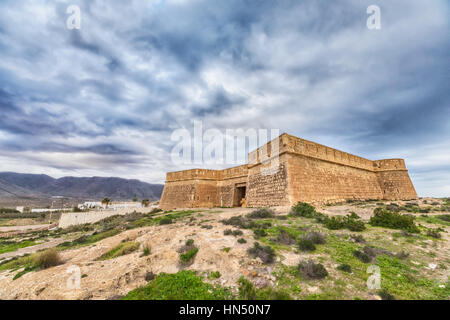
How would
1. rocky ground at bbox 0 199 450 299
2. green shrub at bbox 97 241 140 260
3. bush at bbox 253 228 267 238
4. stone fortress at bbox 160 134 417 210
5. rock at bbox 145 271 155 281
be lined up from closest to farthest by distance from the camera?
1. rocky ground at bbox 0 199 450 299
2. rock at bbox 145 271 155 281
3. bush at bbox 253 228 267 238
4. green shrub at bbox 97 241 140 260
5. stone fortress at bbox 160 134 417 210

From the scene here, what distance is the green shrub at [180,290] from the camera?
4.24 meters

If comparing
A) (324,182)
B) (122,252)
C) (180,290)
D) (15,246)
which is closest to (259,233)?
(180,290)

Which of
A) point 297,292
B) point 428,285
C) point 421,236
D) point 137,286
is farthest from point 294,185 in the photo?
point 137,286


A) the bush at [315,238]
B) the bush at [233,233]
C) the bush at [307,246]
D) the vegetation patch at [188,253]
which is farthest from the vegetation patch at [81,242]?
the bush at [315,238]

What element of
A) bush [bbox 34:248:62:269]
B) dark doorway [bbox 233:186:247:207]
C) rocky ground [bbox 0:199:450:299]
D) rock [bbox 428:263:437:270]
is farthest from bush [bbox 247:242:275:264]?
dark doorway [bbox 233:186:247:207]

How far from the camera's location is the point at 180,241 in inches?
293

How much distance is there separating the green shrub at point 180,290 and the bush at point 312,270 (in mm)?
2053

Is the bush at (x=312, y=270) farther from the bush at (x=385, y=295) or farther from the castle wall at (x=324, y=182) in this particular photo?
the castle wall at (x=324, y=182)

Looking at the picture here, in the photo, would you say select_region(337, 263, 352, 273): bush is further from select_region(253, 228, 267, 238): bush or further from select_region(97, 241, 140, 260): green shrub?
select_region(97, 241, 140, 260): green shrub

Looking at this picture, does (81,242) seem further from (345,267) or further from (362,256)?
(362,256)

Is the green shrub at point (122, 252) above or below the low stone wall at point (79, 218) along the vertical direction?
above

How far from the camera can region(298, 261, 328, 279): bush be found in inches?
180

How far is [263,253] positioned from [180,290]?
2.69 meters
